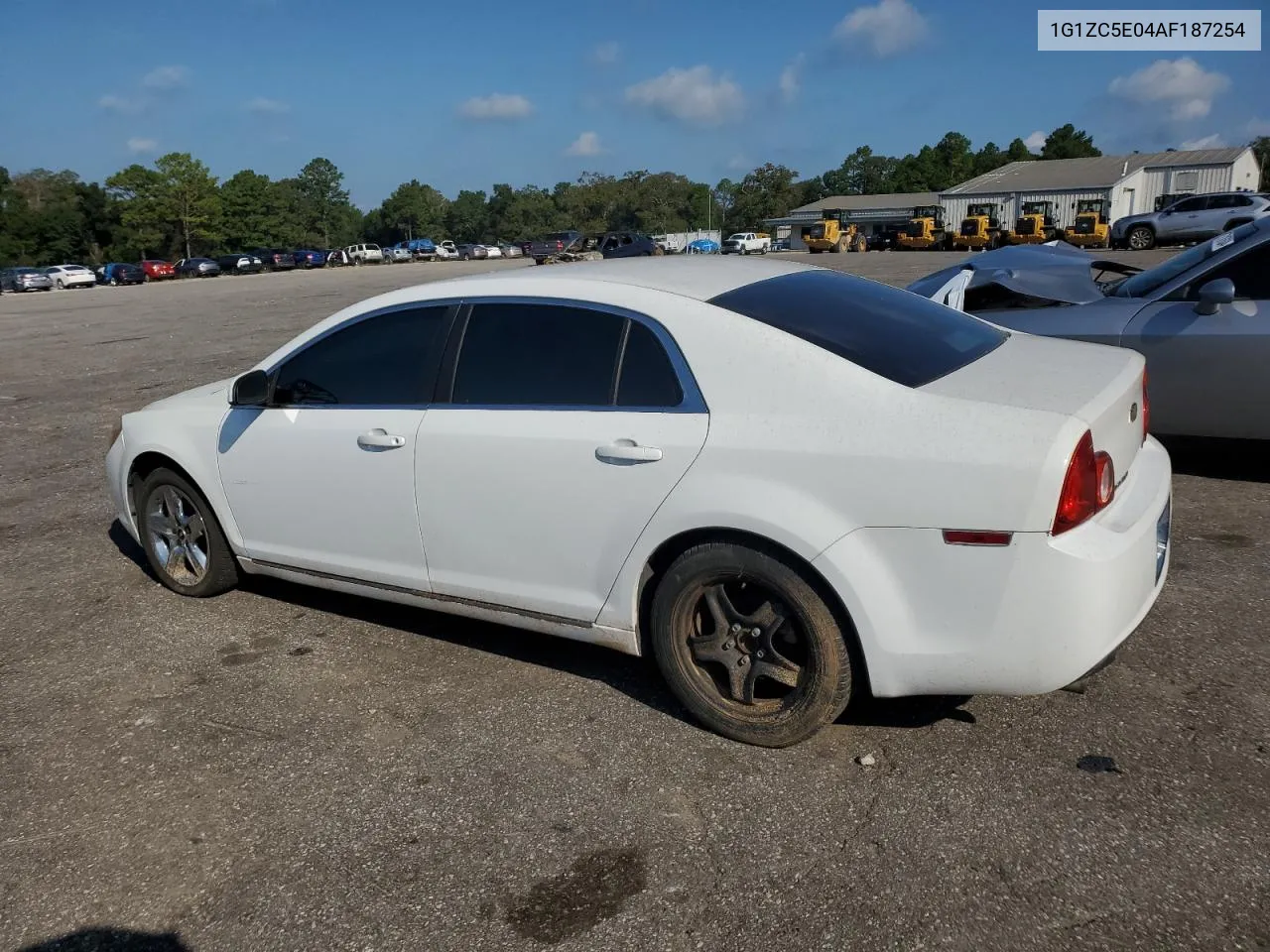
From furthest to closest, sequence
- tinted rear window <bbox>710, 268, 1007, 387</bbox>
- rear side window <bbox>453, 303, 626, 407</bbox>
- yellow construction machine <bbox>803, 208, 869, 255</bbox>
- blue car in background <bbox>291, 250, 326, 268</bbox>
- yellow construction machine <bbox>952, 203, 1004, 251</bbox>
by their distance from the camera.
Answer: blue car in background <bbox>291, 250, 326, 268</bbox>, yellow construction machine <bbox>803, 208, 869, 255</bbox>, yellow construction machine <bbox>952, 203, 1004, 251</bbox>, rear side window <bbox>453, 303, 626, 407</bbox>, tinted rear window <bbox>710, 268, 1007, 387</bbox>

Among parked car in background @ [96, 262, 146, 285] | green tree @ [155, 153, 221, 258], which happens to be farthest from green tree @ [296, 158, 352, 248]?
parked car in background @ [96, 262, 146, 285]

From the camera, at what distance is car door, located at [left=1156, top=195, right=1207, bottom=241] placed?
115 feet

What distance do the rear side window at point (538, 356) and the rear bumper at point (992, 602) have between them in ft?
3.51

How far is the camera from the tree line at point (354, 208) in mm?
94625

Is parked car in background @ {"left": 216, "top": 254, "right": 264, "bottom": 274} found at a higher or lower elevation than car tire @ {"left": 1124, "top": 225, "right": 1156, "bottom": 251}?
higher

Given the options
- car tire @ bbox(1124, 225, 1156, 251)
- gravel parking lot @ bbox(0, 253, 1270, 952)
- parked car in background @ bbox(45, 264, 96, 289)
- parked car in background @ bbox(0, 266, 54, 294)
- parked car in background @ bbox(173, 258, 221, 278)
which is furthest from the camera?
parked car in background @ bbox(173, 258, 221, 278)

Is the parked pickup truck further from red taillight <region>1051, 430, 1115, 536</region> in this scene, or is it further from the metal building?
red taillight <region>1051, 430, 1115, 536</region>

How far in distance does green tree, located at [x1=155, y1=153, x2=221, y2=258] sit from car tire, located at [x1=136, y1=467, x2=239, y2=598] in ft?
329

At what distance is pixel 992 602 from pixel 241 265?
71.1m

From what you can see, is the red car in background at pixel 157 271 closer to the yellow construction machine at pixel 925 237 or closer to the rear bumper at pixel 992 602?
the yellow construction machine at pixel 925 237

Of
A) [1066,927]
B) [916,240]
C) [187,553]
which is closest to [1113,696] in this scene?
[1066,927]

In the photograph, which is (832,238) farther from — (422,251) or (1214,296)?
(1214,296)

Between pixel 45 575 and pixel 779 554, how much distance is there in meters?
4.36

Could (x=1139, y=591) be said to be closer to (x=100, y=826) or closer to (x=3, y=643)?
(x=100, y=826)
